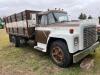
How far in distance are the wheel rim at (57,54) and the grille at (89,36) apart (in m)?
1.01

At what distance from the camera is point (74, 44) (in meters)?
5.17

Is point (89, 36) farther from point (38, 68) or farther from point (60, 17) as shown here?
point (38, 68)

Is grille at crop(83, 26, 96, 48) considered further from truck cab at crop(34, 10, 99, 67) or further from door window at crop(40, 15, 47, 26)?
door window at crop(40, 15, 47, 26)

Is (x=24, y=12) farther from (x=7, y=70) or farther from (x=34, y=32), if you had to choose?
(x=7, y=70)

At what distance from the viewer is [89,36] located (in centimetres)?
564

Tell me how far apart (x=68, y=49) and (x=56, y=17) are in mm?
2151

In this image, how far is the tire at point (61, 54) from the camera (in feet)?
18.3

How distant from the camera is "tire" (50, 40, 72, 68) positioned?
5.57 metres

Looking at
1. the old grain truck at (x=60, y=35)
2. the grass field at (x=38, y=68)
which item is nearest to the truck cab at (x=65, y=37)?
the old grain truck at (x=60, y=35)

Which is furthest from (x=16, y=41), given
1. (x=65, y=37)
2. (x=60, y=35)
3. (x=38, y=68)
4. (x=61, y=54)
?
(x=65, y=37)

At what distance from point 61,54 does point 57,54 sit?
0.25 m

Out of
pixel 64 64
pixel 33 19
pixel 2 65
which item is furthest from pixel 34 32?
pixel 64 64

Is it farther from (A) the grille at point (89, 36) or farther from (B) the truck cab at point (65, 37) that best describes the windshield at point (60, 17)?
(A) the grille at point (89, 36)

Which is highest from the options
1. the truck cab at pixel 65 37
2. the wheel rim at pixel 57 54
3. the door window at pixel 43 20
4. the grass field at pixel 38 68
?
the door window at pixel 43 20
